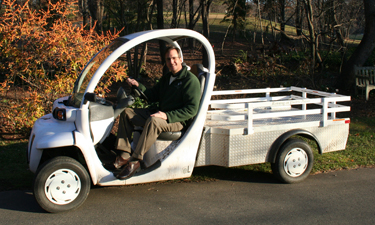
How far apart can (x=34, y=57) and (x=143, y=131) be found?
353cm

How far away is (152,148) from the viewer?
166 inches

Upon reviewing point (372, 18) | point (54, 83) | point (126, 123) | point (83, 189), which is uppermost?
point (372, 18)

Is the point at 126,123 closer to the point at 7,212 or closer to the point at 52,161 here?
the point at 52,161

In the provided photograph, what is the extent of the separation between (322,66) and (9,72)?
30.8 ft

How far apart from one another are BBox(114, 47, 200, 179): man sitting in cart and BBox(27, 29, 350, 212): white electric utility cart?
4.8 inches

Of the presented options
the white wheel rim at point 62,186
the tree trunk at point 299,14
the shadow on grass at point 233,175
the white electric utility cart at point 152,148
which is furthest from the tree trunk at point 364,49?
the white wheel rim at point 62,186

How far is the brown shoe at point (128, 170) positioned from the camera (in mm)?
3971

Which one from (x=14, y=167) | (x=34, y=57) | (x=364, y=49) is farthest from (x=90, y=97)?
(x=364, y=49)

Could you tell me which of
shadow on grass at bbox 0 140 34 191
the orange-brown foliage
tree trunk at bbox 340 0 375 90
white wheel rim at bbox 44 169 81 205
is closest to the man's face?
white wheel rim at bbox 44 169 81 205

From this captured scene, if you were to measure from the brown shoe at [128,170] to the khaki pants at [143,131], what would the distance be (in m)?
0.09

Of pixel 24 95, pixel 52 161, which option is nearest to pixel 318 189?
pixel 52 161

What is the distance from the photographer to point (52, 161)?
3.69 metres

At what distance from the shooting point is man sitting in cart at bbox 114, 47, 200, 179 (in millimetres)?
4016

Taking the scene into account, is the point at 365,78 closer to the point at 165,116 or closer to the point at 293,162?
the point at 293,162
